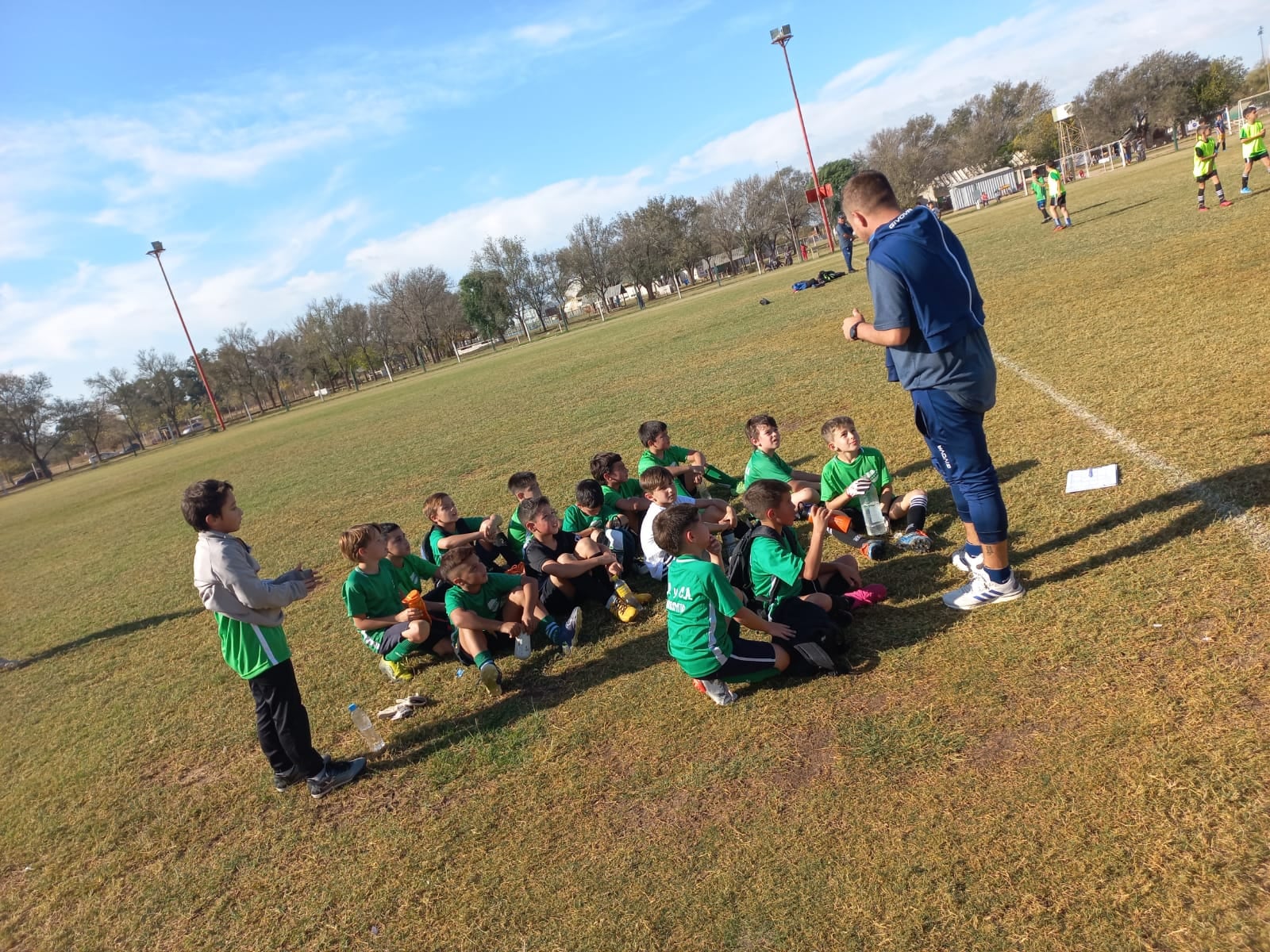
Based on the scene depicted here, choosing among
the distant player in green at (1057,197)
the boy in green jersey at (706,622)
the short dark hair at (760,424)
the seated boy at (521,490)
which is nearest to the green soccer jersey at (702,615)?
the boy in green jersey at (706,622)

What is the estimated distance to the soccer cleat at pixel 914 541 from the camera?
550cm

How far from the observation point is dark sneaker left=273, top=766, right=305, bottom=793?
15.4 feet

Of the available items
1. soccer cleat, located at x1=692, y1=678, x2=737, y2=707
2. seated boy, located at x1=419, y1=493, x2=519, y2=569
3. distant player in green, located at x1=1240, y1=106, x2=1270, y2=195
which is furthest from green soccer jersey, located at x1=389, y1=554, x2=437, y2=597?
distant player in green, located at x1=1240, y1=106, x2=1270, y2=195

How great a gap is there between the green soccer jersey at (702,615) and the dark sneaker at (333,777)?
2211 mm

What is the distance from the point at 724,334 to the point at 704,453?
1299cm

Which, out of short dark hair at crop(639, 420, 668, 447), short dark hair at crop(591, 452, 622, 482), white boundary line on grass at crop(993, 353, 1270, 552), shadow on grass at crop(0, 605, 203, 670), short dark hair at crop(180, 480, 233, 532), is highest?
short dark hair at crop(180, 480, 233, 532)

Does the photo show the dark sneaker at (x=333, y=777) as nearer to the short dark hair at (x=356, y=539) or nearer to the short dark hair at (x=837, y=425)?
the short dark hair at (x=356, y=539)

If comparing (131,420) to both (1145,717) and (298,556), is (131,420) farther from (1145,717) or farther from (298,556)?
(1145,717)

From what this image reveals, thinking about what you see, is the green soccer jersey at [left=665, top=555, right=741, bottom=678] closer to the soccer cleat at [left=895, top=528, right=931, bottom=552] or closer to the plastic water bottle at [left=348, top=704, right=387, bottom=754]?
the soccer cleat at [left=895, top=528, right=931, bottom=552]

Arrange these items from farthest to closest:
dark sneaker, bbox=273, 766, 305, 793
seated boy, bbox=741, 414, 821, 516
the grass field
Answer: seated boy, bbox=741, 414, 821, 516, dark sneaker, bbox=273, 766, 305, 793, the grass field

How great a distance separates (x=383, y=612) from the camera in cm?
604

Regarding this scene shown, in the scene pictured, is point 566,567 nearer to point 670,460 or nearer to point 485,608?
point 485,608

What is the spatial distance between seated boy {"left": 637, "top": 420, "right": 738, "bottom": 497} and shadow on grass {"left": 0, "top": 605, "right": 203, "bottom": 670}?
673cm

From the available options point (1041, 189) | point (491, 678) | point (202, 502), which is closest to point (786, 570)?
point (491, 678)
